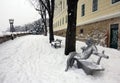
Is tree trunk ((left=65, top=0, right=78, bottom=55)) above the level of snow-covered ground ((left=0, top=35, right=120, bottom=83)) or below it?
above

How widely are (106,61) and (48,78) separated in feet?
10.1

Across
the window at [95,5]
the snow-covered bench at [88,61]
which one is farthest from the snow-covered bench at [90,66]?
the window at [95,5]

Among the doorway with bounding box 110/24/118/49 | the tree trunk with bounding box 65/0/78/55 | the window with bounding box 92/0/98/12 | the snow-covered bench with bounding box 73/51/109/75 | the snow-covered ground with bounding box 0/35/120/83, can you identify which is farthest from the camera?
the window with bounding box 92/0/98/12

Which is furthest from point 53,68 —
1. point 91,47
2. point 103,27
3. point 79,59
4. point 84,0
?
point 84,0

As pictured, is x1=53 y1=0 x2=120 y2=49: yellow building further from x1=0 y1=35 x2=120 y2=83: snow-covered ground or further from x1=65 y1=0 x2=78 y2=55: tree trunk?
x1=0 y1=35 x2=120 y2=83: snow-covered ground

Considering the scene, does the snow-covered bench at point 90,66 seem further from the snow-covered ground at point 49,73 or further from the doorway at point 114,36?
the doorway at point 114,36

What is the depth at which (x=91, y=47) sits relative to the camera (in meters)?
6.74

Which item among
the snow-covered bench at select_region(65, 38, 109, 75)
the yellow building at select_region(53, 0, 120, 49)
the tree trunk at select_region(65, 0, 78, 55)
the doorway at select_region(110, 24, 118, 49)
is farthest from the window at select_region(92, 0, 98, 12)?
the snow-covered bench at select_region(65, 38, 109, 75)

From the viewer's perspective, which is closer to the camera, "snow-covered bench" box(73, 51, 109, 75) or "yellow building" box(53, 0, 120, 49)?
"snow-covered bench" box(73, 51, 109, 75)

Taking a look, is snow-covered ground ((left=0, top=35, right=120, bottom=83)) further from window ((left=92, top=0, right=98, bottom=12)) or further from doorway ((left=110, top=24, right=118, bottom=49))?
window ((left=92, top=0, right=98, bottom=12))

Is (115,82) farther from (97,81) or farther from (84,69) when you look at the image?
(84,69)

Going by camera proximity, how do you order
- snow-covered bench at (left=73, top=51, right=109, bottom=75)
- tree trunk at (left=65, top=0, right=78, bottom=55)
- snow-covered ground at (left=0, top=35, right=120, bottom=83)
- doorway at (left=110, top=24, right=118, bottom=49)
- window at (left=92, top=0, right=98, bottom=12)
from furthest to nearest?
window at (left=92, top=0, right=98, bottom=12), doorway at (left=110, top=24, right=118, bottom=49), tree trunk at (left=65, top=0, right=78, bottom=55), snow-covered bench at (left=73, top=51, right=109, bottom=75), snow-covered ground at (left=0, top=35, right=120, bottom=83)

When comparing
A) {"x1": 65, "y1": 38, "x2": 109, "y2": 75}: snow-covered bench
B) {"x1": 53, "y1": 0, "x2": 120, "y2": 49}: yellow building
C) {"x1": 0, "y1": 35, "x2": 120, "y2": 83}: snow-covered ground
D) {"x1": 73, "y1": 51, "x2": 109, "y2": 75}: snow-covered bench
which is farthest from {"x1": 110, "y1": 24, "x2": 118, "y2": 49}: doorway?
{"x1": 73, "y1": 51, "x2": 109, "y2": 75}: snow-covered bench

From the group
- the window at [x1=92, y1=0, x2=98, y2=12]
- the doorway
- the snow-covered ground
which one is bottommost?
the snow-covered ground
